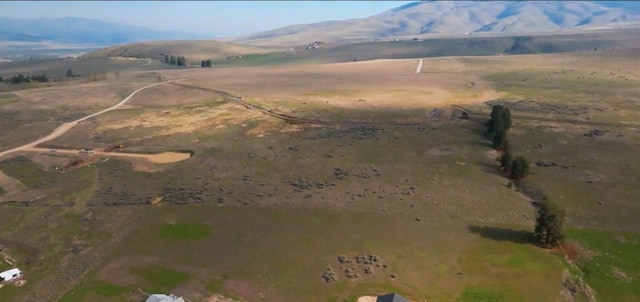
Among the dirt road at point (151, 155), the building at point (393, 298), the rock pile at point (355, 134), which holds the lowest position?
the building at point (393, 298)

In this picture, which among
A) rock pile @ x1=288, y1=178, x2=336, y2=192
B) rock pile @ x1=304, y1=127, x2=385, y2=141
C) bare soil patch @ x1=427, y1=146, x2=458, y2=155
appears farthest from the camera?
rock pile @ x1=304, y1=127, x2=385, y2=141

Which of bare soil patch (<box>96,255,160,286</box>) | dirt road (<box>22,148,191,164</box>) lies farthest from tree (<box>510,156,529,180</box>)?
dirt road (<box>22,148,191,164</box>)

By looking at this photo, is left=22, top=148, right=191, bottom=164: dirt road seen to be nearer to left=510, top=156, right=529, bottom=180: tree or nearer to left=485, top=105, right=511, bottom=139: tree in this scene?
left=510, top=156, right=529, bottom=180: tree

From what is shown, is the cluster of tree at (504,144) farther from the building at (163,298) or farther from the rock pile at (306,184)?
the building at (163,298)

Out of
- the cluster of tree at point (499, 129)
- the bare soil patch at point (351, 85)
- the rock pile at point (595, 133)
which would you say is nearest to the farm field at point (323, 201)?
the rock pile at point (595, 133)

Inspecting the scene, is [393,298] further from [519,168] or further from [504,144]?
[504,144]

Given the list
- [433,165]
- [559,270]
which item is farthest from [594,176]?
[559,270]

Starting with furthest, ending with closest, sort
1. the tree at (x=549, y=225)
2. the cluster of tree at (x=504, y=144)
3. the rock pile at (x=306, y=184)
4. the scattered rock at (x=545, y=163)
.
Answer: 1. the scattered rock at (x=545, y=163)
2. the cluster of tree at (x=504, y=144)
3. the rock pile at (x=306, y=184)
4. the tree at (x=549, y=225)
